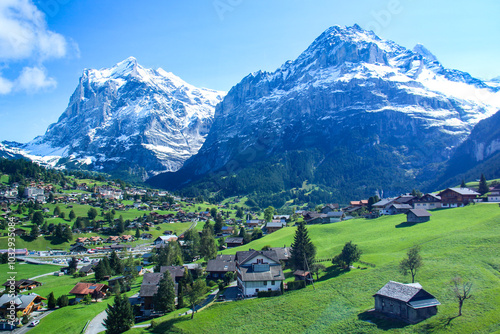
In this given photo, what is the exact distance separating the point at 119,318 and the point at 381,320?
3382 cm

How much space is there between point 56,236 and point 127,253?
3200 cm

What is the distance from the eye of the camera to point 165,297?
5191cm

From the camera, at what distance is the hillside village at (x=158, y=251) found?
53.2 meters

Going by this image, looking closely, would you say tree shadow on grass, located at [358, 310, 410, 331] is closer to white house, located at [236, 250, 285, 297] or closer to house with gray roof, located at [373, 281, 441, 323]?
house with gray roof, located at [373, 281, 441, 323]

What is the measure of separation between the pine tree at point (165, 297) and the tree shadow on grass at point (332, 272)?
77.1 feet

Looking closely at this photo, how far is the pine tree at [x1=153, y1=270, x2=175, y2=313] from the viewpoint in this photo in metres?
52.0

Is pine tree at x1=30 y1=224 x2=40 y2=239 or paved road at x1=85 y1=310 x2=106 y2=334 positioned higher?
pine tree at x1=30 y1=224 x2=40 y2=239

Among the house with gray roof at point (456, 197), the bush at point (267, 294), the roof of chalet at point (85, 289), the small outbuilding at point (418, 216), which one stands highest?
the house with gray roof at point (456, 197)

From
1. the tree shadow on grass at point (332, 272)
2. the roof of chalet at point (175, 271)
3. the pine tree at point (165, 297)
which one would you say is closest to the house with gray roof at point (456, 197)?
the tree shadow on grass at point (332, 272)

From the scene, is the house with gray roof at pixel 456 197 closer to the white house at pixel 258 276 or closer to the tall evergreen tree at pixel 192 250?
the white house at pixel 258 276

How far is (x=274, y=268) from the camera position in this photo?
5450 centimetres

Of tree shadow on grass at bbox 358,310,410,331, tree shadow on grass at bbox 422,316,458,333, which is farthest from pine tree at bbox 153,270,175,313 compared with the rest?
tree shadow on grass at bbox 422,316,458,333

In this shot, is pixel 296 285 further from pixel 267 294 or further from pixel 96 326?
pixel 96 326

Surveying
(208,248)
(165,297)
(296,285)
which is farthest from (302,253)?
(208,248)
